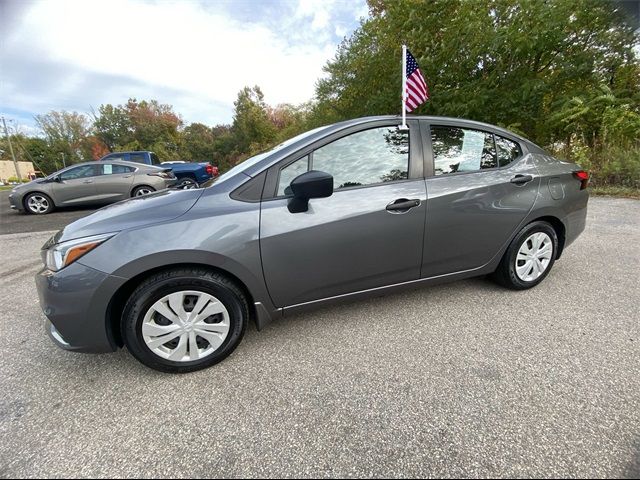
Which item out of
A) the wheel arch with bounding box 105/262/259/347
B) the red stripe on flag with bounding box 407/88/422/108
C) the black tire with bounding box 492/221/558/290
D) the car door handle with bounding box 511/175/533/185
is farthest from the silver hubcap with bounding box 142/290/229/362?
the red stripe on flag with bounding box 407/88/422/108

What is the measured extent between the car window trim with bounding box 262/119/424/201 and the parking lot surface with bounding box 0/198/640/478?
3.54 ft

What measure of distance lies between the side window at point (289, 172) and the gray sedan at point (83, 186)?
7.31 metres

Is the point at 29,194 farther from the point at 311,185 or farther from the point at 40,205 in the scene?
the point at 311,185

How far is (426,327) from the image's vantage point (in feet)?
7.49

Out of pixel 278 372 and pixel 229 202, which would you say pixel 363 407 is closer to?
pixel 278 372

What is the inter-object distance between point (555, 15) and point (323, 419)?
12569mm

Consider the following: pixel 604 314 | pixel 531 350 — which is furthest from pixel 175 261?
pixel 604 314

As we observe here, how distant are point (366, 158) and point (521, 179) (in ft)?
4.54

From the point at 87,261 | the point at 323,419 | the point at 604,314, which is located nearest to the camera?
the point at 323,419

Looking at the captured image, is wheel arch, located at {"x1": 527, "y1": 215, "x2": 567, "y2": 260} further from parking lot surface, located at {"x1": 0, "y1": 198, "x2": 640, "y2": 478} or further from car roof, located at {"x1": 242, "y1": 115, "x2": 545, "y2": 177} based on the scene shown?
car roof, located at {"x1": 242, "y1": 115, "x2": 545, "y2": 177}

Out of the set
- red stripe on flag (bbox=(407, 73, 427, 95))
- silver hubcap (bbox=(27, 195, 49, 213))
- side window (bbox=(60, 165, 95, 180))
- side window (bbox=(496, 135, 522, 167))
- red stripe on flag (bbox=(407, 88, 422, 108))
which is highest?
red stripe on flag (bbox=(407, 73, 427, 95))

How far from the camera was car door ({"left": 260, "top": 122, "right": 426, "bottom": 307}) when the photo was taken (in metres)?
1.93

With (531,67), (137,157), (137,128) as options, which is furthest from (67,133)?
(531,67)

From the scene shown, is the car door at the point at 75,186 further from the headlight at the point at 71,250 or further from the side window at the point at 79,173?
the headlight at the point at 71,250
